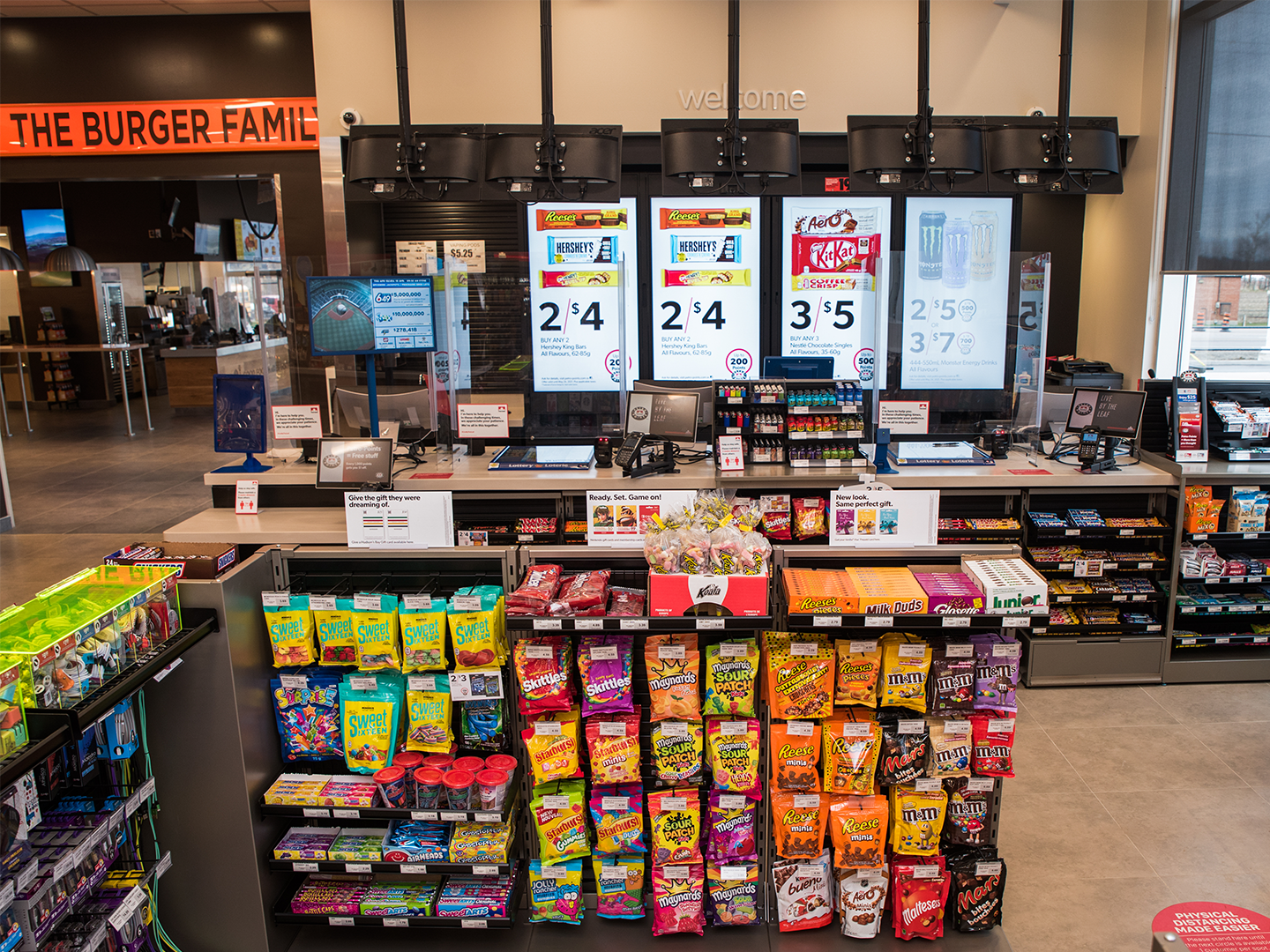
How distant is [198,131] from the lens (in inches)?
292

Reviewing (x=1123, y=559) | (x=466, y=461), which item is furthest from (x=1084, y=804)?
(x=466, y=461)

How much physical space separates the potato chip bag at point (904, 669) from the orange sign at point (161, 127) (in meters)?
6.56

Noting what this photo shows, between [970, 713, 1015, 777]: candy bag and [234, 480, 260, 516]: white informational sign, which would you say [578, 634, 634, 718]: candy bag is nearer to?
[970, 713, 1015, 777]: candy bag

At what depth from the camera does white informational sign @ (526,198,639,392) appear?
7363 mm

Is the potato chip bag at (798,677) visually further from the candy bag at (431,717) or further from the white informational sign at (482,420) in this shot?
the white informational sign at (482,420)

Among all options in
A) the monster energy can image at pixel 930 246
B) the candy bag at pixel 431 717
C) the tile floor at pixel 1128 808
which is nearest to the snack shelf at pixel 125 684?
the candy bag at pixel 431 717

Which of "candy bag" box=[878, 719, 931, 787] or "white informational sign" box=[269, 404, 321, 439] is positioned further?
"white informational sign" box=[269, 404, 321, 439]

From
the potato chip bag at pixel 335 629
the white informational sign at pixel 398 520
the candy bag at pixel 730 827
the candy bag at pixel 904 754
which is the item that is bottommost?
the candy bag at pixel 730 827

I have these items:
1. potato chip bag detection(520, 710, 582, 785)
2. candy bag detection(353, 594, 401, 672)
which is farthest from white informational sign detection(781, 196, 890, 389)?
candy bag detection(353, 594, 401, 672)

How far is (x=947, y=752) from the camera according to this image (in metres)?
2.92

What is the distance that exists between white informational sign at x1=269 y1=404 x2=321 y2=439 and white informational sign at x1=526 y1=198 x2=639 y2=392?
→ 2.41 meters

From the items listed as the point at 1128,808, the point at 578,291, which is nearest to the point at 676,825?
the point at 1128,808

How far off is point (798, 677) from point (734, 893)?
81 cm

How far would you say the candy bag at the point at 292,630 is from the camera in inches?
119
